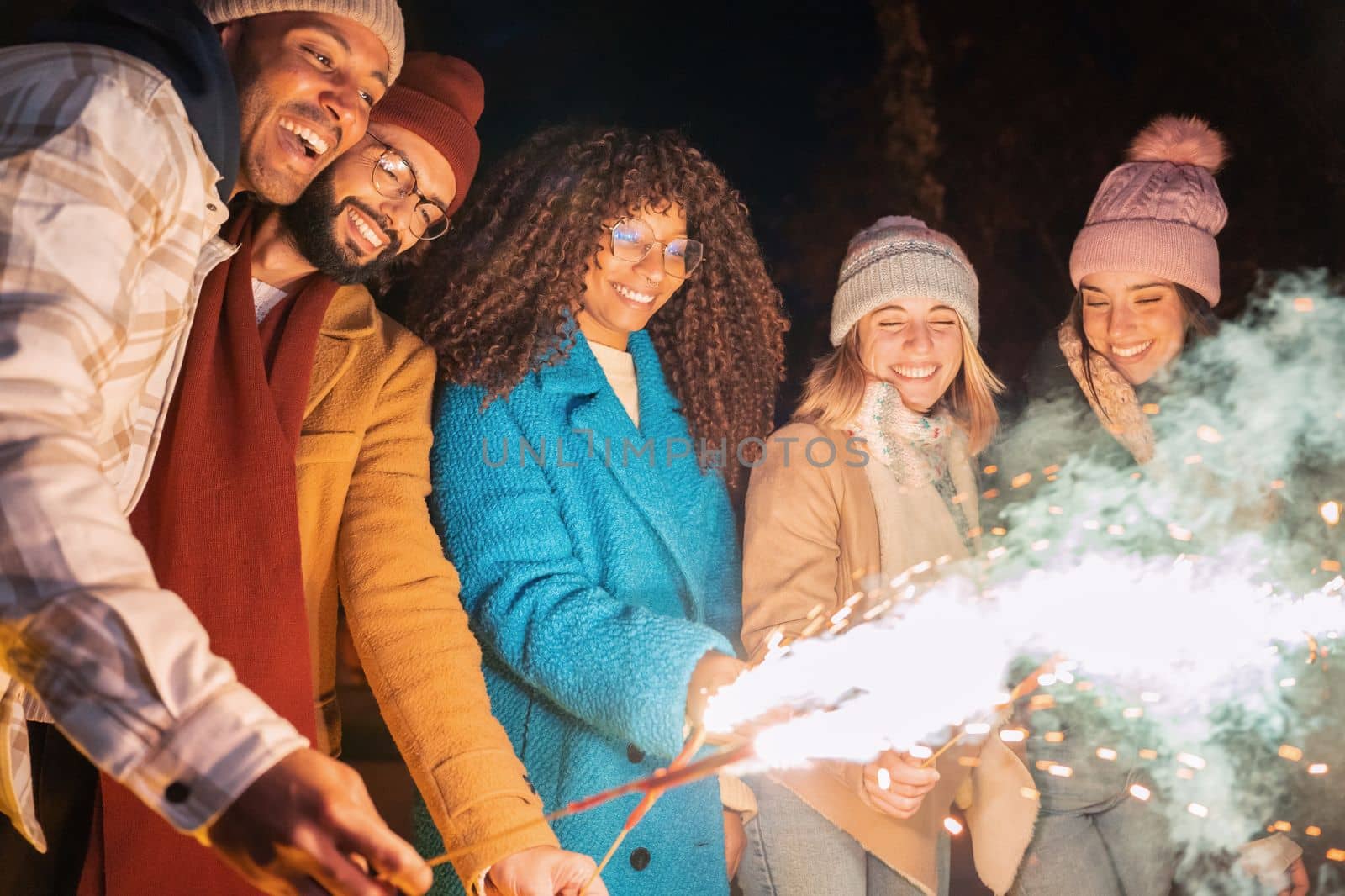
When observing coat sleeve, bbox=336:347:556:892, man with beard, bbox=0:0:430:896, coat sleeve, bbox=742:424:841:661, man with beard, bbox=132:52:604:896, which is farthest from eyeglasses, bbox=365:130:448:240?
coat sleeve, bbox=742:424:841:661

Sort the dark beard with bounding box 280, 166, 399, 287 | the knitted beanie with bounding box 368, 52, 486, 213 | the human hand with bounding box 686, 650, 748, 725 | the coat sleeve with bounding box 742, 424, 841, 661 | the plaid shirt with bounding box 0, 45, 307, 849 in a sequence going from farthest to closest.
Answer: the coat sleeve with bounding box 742, 424, 841, 661, the knitted beanie with bounding box 368, 52, 486, 213, the dark beard with bounding box 280, 166, 399, 287, the human hand with bounding box 686, 650, 748, 725, the plaid shirt with bounding box 0, 45, 307, 849

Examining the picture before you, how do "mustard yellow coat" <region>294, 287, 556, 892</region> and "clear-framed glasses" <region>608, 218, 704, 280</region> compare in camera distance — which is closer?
"mustard yellow coat" <region>294, 287, 556, 892</region>

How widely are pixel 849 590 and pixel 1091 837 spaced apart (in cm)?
96

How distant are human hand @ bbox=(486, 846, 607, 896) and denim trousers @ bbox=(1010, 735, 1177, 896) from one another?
1404 millimetres

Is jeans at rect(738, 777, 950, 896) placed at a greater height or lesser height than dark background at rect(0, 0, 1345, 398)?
lesser

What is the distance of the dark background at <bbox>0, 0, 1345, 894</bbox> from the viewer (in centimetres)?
299

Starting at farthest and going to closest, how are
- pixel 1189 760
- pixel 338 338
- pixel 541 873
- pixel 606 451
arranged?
pixel 1189 760, pixel 606 451, pixel 338 338, pixel 541 873

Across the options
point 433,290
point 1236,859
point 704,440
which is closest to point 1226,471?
point 1236,859

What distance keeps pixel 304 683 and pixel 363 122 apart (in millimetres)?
1151

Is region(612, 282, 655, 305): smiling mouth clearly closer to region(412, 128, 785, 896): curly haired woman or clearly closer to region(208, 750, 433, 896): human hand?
region(412, 128, 785, 896): curly haired woman

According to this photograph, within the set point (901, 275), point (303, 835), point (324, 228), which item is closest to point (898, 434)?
point (901, 275)

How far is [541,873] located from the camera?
1.78 metres

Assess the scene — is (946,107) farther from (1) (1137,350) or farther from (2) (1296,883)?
(2) (1296,883)

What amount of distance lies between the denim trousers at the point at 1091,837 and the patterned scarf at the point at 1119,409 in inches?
34.1
